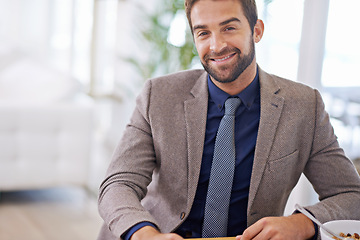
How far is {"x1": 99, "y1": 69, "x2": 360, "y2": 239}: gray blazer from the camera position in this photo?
1.34m

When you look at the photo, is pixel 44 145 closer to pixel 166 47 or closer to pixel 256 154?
pixel 166 47

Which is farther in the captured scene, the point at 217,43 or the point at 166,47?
the point at 166,47

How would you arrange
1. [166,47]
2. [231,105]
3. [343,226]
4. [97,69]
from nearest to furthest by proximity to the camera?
1. [343,226]
2. [231,105]
3. [166,47]
4. [97,69]

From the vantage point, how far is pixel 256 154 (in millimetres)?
1333

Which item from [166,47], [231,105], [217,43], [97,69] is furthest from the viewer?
[97,69]

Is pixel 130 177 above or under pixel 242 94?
under

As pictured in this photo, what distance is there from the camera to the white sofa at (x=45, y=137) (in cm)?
320

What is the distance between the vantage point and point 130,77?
407cm

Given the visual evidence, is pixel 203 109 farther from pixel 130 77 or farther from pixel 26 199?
A: pixel 130 77

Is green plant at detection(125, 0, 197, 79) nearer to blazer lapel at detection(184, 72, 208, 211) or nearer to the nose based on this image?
blazer lapel at detection(184, 72, 208, 211)

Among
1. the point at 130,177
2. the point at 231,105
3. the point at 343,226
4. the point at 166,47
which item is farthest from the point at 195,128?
the point at 166,47

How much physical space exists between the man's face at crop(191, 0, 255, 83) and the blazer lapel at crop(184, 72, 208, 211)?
0.31 ft

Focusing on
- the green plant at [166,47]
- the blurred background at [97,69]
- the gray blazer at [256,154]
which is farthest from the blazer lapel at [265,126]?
the green plant at [166,47]

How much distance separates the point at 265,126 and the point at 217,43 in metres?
0.27
